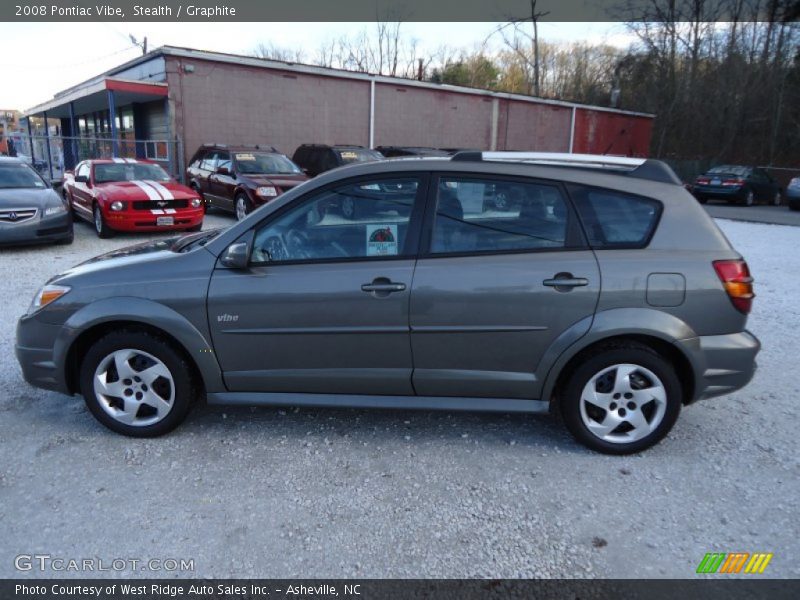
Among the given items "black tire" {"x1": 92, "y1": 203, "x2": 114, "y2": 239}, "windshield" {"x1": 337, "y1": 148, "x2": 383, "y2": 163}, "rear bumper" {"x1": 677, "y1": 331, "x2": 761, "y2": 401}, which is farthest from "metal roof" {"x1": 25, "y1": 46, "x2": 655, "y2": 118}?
"rear bumper" {"x1": 677, "y1": 331, "x2": 761, "y2": 401}

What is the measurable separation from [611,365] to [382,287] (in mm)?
1353

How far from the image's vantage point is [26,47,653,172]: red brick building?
17406 millimetres

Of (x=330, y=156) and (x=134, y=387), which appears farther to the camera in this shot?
(x=330, y=156)

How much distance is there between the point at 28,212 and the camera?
8.84 metres

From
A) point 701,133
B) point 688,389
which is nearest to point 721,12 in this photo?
point 701,133

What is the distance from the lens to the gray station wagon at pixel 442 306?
3160 millimetres

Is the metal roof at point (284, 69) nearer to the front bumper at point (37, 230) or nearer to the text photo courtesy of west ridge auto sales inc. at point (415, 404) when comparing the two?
the front bumper at point (37, 230)

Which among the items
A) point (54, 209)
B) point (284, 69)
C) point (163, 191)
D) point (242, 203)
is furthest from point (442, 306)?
point (284, 69)

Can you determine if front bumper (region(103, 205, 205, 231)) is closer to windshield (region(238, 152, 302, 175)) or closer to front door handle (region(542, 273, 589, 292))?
windshield (region(238, 152, 302, 175))

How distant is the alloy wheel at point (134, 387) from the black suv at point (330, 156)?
11568mm

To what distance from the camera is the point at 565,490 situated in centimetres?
303

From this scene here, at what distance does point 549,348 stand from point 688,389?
86 cm

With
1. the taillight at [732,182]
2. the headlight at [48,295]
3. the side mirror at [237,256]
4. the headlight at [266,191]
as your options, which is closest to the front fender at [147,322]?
the headlight at [48,295]

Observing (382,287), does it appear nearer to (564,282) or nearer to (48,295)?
(564,282)
